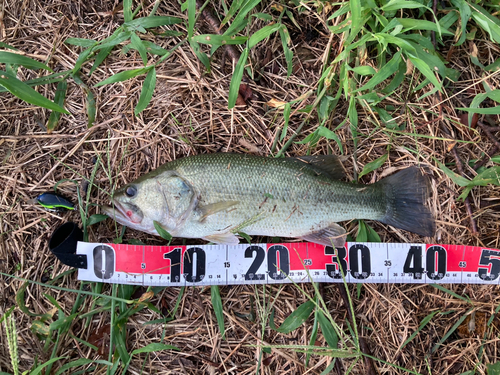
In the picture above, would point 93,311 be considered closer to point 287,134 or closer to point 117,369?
point 117,369

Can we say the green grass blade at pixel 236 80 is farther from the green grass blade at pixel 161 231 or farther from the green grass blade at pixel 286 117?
the green grass blade at pixel 161 231

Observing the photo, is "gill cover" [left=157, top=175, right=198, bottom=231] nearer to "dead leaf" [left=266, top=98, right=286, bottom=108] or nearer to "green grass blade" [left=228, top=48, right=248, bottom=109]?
"green grass blade" [left=228, top=48, right=248, bottom=109]

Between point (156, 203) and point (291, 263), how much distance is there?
1552 mm

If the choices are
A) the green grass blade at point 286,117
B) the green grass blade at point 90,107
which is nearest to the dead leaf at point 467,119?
the green grass blade at point 286,117

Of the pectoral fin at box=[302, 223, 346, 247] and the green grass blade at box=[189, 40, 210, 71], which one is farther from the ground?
the green grass blade at box=[189, 40, 210, 71]

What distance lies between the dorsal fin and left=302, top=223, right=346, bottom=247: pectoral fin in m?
0.56

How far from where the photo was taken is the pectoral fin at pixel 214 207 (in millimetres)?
3377

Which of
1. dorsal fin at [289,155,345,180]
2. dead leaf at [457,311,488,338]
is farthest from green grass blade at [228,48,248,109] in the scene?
dead leaf at [457,311,488,338]

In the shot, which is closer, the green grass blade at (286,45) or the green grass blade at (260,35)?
the green grass blade at (260,35)

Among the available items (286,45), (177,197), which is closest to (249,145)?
(177,197)

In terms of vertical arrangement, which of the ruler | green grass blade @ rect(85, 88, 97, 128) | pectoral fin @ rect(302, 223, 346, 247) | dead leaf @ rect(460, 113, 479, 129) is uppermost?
green grass blade @ rect(85, 88, 97, 128)

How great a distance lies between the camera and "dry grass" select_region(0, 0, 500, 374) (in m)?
3.62

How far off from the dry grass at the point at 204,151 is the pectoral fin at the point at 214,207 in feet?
2.45

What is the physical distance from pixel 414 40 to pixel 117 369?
459 cm
